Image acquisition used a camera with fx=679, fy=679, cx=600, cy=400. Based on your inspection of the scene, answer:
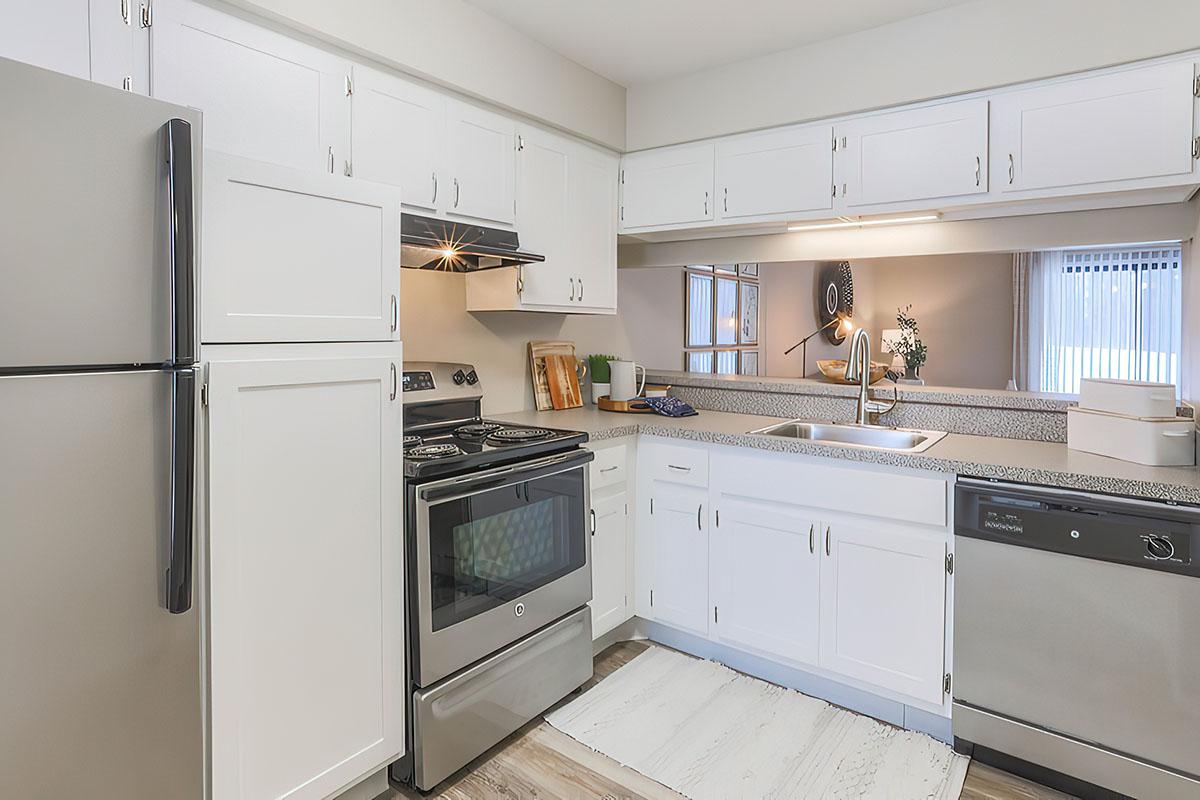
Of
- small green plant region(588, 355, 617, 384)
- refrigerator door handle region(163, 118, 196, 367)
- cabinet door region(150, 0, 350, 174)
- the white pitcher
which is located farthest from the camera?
small green plant region(588, 355, 617, 384)

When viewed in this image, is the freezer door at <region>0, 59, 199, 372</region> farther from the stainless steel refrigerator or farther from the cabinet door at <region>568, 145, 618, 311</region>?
the cabinet door at <region>568, 145, 618, 311</region>

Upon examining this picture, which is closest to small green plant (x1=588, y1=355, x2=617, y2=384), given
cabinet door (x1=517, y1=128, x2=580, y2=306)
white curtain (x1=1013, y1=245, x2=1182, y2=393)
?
cabinet door (x1=517, y1=128, x2=580, y2=306)

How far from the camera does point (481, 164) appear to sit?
2.64 m

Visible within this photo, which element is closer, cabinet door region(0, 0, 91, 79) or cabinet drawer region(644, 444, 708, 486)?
cabinet door region(0, 0, 91, 79)

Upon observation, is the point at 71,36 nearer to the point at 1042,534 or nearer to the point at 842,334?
the point at 1042,534

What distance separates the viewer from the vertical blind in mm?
4434

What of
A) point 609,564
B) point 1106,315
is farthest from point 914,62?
point 1106,315

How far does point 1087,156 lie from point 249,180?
2.54 meters

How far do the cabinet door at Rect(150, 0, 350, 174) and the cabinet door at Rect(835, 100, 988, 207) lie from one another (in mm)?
1910

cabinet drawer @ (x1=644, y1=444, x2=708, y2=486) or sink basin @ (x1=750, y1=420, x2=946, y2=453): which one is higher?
sink basin @ (x1=750, y1=420, x2=946, y2=453)

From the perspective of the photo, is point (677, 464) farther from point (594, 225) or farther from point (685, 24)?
point (685, 24)

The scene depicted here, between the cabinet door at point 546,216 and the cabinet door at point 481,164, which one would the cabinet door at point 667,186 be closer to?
the cabinet door at point 546,216

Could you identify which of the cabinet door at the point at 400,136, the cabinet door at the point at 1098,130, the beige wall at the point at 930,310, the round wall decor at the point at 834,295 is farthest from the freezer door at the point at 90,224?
the round wall decor at the point at 834,295

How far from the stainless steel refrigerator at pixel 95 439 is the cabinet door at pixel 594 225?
190cm
